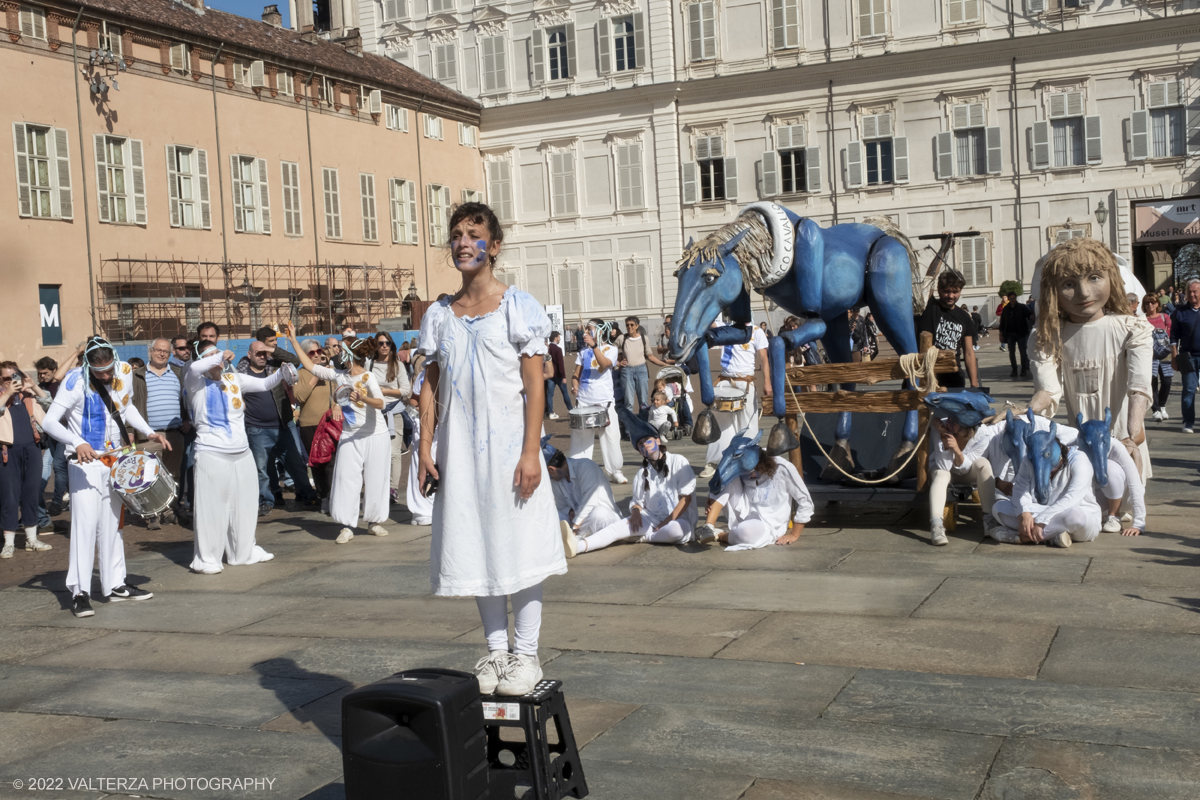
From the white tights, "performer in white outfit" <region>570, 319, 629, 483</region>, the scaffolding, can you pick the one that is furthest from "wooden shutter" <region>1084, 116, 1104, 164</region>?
the white tights

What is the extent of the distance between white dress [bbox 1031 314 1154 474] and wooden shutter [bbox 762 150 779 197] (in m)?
31.5

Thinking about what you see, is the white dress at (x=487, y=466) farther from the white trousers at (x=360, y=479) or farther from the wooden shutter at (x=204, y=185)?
the wooden shutter at (x=204, y=185)

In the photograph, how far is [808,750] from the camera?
4.56 m

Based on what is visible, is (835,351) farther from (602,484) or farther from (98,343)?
(98,343)

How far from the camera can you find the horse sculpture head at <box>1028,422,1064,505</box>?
321 inches

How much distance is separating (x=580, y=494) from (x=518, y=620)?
5007 mm

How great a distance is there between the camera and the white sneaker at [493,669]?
4465mm

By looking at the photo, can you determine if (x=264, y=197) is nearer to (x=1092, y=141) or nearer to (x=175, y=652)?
(x=1092, y=141)

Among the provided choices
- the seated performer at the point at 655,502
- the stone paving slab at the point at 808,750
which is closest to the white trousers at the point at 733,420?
the seated performer at the point at 655,502

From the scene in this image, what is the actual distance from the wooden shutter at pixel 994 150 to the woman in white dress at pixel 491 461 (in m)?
34.7

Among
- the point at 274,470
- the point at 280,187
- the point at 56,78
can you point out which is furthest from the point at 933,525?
the point at 280,187

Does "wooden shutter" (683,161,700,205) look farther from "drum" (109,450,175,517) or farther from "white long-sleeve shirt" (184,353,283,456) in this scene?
"drum" (109,450,175,517)

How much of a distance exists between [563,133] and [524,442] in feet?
126

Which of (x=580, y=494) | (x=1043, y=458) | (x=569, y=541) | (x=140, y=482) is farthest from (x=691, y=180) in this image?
(x=140, y=482)
